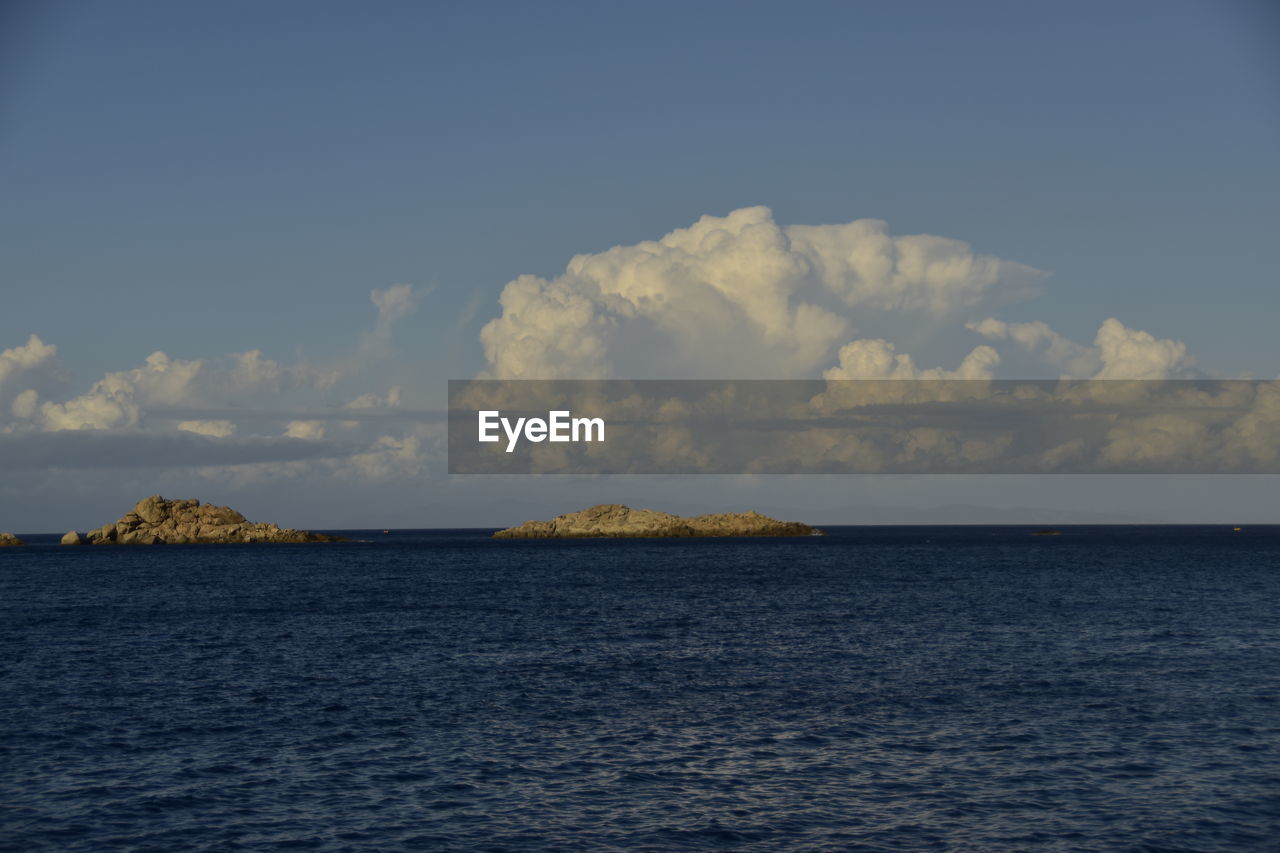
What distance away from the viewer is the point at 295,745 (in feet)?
148

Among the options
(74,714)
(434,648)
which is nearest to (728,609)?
(434,648)

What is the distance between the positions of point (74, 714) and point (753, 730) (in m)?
32.4

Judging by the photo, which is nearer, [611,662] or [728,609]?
[611,662]

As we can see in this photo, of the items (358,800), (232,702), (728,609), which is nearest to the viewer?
(358,800)

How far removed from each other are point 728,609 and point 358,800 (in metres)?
67.2

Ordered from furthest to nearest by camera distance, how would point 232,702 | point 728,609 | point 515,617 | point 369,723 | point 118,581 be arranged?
1. point 118,581
2. point 728,609
3. point 515,617
4. point 232,702
5. point 369,723

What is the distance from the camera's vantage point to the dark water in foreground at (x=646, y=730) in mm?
34219

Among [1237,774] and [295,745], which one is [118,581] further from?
[1237,774]

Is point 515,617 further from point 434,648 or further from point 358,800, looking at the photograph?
point 358,800

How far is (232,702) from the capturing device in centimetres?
5456

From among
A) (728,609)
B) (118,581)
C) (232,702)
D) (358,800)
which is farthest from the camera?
(118,581)

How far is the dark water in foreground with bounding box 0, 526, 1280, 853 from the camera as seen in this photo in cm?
3422

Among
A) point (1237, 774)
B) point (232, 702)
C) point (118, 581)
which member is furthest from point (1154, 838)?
point (118, 581)

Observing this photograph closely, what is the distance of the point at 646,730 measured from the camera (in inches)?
1845
